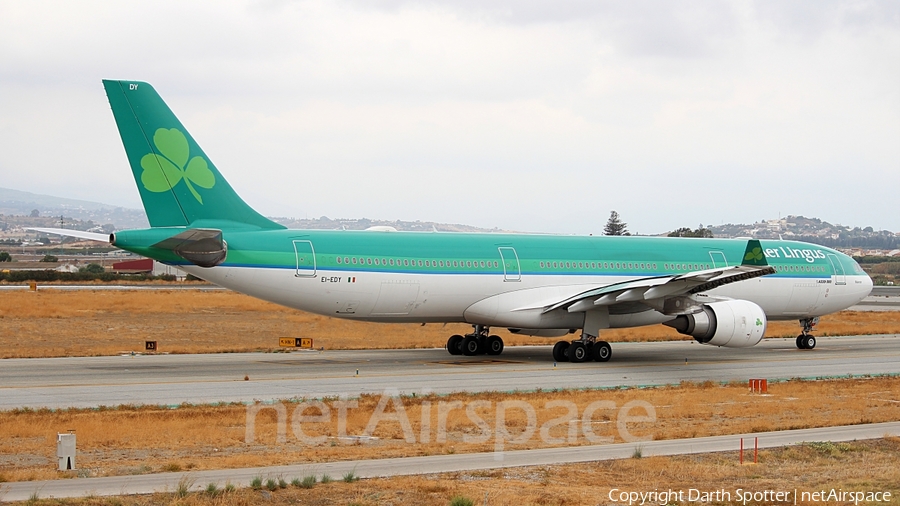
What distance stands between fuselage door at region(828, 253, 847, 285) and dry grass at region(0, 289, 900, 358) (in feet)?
25.1

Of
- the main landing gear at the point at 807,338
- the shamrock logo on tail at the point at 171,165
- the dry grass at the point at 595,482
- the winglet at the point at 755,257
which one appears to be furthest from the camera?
the main landing gear at the point at 807,338

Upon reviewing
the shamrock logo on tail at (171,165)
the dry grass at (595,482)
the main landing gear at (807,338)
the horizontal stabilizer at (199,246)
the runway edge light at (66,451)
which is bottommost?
the dry grass at (595,482)

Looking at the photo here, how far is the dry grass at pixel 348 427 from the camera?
13.8m

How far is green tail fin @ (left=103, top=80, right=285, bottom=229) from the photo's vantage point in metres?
25.2

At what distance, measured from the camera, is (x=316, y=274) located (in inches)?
1064

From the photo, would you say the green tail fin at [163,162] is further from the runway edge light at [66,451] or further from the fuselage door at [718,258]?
the fuselage door at [718,258]

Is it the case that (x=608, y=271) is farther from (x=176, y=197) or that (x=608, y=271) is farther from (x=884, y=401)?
(x=176, y=197)

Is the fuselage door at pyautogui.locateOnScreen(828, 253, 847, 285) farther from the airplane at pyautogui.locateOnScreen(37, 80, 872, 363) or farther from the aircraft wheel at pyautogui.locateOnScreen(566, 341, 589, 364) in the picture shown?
the aircraft wheel at pyautogui.locateOnScreen(566, 341, 589, 364)

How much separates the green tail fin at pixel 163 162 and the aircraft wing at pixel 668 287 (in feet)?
34.1

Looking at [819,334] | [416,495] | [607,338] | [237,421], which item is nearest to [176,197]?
[237,421]

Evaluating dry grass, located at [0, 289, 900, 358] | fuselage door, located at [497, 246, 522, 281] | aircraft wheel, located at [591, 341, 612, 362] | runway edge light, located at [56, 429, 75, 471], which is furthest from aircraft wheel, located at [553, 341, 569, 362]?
runway edge light, located at [56, 429, 75, 471]

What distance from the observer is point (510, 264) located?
30562mm

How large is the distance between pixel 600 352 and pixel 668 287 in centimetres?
334

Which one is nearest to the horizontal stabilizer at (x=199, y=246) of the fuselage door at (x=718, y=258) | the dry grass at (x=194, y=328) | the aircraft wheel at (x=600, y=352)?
the dry grass at (x=194, y=328)
